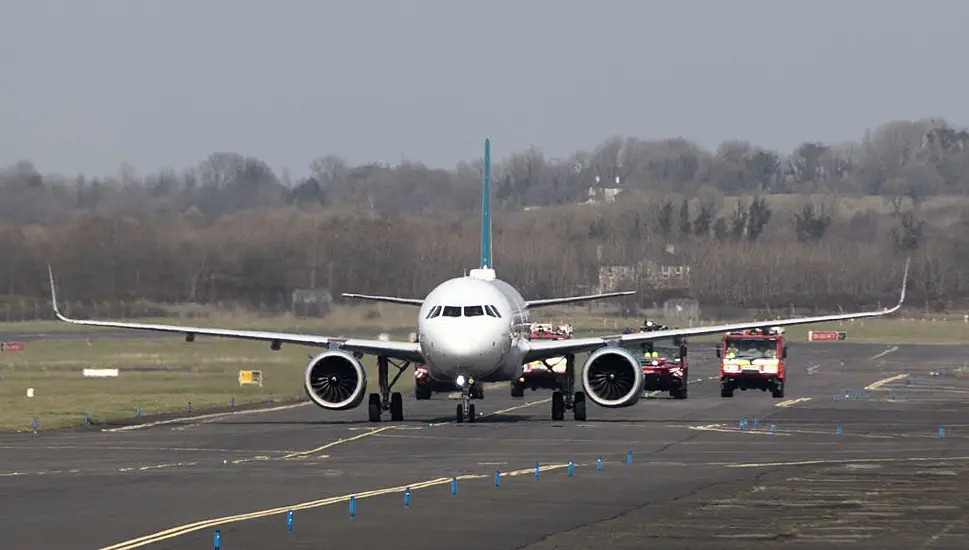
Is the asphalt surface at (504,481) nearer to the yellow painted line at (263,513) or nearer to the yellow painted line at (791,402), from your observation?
the yellow painted line at (263,513)

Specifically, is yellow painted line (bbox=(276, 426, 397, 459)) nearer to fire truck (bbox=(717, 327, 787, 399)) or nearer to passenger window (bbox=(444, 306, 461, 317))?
passenger window (bbox=(444, 306, 461, 317))

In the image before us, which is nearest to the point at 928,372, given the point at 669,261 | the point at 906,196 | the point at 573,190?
the point at 669,261

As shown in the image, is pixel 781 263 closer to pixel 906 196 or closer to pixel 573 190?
pixel 906 196

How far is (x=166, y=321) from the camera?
88.6 m

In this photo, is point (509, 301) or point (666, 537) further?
point (509, 301)

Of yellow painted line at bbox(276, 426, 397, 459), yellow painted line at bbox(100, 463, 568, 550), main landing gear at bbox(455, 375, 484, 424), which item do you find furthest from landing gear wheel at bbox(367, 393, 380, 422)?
yellow painted line at bbox(100, 463, 568, 550)

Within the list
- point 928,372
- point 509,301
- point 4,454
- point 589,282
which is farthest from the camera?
point 589,282

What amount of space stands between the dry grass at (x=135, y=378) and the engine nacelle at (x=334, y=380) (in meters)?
6.44

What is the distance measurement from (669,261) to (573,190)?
225 ft

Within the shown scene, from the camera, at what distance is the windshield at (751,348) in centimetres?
6538

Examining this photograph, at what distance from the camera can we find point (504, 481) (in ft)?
108

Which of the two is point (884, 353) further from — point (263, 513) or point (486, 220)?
point (263, 513)

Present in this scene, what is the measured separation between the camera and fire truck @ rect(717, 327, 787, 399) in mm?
64750

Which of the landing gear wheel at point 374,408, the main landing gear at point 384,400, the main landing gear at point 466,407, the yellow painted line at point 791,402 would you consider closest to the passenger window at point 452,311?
the main landing gear at point 466,407
